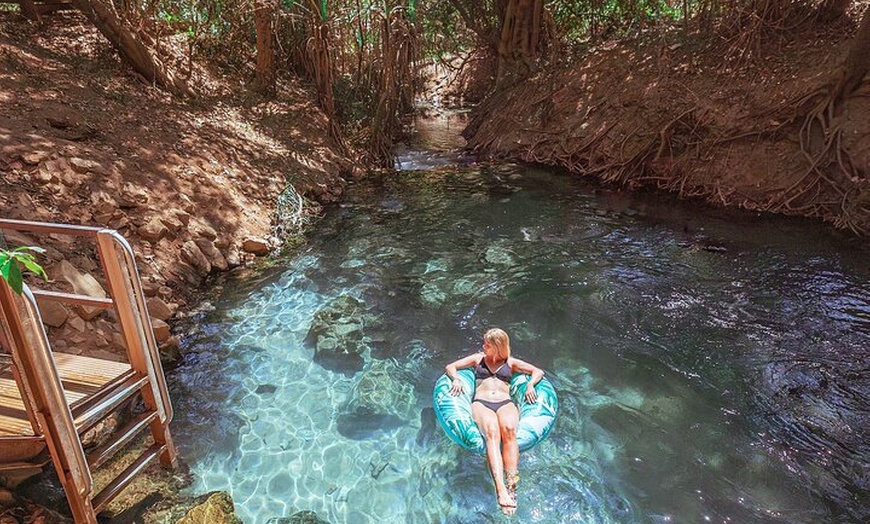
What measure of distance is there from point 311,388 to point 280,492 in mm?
1123

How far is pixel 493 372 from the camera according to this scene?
14.8ft

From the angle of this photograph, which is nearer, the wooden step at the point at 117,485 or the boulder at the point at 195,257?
the wooden step at the point at 117,485

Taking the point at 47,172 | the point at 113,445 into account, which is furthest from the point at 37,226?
the point at 47,172

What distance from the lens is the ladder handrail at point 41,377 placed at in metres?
2.14

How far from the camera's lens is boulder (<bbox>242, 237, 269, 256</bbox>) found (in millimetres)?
6859

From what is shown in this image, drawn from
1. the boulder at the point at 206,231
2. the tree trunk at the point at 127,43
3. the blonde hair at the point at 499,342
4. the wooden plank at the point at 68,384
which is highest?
the tree trunk at the point at 127,43

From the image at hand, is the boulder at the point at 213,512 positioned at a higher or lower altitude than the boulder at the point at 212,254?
lower

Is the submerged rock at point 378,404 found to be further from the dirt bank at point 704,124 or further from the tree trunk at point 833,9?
the tree trunk at point 833,9

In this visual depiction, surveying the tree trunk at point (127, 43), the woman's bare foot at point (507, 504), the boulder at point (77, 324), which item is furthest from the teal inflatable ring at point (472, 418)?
the tree trunk at point (127, 43)

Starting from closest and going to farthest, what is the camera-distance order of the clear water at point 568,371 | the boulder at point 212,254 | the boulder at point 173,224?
the clear water at point 568,371, the boulder at point 173,224, the boulder at point 212,254

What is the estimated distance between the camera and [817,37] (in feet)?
Result: 29.3

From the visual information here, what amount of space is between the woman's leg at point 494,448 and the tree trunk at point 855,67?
25.1 feet

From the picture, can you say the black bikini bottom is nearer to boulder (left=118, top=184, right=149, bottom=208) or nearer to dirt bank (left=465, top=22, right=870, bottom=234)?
boulder (left=118, top=184, right=149, bottom=208)

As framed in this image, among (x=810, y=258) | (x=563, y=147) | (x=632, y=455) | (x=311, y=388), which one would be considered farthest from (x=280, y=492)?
(x=563, y=147)
